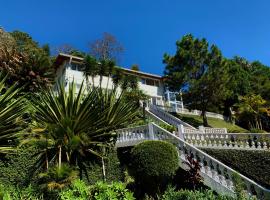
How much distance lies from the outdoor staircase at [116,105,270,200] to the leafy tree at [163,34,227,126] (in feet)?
53.5

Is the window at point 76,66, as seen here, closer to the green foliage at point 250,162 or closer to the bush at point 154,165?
the bush at point 154,165

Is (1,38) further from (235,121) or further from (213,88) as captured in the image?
(235,121)

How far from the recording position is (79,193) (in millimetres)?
7566

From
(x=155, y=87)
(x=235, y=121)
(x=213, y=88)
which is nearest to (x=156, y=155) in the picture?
(x=213, y=88)

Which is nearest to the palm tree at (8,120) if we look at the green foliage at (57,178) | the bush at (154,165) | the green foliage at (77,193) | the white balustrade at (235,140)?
the green foliage at (57,178)

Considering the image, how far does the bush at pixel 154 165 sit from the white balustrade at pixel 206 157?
0.84 m

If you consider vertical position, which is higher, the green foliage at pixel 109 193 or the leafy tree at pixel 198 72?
the leafy tree at pixel 198 72

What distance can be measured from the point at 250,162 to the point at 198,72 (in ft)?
66.5

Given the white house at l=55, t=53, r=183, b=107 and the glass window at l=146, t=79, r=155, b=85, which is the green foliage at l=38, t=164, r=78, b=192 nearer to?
the white house at l=55, t=53, r=183, b=107

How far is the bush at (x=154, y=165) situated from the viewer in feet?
38.7

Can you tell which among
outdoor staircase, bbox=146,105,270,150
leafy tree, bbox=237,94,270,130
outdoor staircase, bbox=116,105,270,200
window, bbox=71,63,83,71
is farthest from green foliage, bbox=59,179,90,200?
leafy tree, bbox=237,94,270,130

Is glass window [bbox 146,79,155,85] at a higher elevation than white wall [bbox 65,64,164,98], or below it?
higher

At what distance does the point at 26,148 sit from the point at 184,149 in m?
7.12

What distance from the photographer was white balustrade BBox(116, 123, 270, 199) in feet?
34.3
